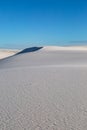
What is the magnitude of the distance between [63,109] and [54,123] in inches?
30.1

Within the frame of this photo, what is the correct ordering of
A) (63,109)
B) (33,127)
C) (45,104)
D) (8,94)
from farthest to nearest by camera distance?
A: (8,94) → (45,104) → (63,109) → (33,127)

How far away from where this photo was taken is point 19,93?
239 inches

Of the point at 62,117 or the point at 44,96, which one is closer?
the point at 62,117

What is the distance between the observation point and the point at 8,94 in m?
6.00

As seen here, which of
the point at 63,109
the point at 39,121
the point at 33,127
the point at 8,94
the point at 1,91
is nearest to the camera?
Result: the point at 33,127

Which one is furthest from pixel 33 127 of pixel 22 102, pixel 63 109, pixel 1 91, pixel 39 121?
pixel 1 91

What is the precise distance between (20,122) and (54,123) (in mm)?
609

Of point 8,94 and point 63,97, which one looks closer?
point 63,97

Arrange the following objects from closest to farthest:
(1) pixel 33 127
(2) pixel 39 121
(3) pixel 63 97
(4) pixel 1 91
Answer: (1) pixel 33 127 < (2) pixel 39 121 < (3) pixel 63 97 < (4) pixel 1 91

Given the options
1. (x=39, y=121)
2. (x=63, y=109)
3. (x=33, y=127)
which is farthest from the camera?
(x=63, y=109)

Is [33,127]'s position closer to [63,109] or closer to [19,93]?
[63,109]

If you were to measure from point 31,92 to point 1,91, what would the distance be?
907 millimetres

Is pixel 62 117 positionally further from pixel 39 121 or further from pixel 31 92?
pixel 31 92

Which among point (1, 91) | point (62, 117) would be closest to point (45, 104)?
point (62, 117)
